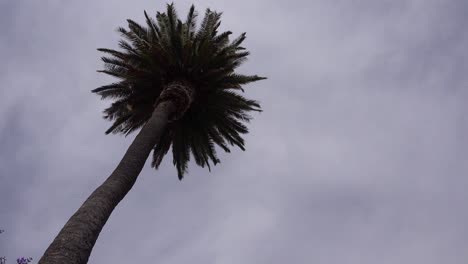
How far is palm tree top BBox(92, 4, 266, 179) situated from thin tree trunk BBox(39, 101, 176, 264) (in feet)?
11.3

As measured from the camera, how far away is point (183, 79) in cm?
1415

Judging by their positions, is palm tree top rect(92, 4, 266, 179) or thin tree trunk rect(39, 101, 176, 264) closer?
thin tree trunk rect(39, 101, 176, 264)

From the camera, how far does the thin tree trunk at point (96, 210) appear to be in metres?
6.18

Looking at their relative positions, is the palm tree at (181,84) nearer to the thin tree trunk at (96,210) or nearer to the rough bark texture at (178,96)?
the rough bark texture at (178,96)

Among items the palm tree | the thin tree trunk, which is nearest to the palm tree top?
the palm tree

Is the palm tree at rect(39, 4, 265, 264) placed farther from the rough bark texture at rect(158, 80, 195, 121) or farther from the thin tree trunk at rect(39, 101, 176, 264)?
the thin tree trunk at rect(39, 101, 176, 264)

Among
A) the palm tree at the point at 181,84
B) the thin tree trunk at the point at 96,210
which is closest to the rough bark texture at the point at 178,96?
the palm tree at the point at 181,84

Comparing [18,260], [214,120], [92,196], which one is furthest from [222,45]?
[18,260]

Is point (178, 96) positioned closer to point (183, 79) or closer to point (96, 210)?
point (183, 79)

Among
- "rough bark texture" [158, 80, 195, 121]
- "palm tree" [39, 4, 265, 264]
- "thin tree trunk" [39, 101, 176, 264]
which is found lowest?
"thin tree trunk" [39, 101, 176, 264]

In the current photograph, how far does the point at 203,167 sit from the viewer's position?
58.0 feet

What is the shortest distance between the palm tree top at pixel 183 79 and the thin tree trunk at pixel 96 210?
3432 millimetres

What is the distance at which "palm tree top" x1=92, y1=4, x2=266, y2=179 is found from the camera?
Answer: 1429 cm

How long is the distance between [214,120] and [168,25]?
3.51 meters
